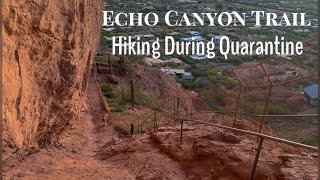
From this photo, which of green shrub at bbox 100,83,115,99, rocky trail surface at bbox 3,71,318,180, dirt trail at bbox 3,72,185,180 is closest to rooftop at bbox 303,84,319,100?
rocky trail surface at bbox 3,71,318,180

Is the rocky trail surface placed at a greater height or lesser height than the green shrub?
greater

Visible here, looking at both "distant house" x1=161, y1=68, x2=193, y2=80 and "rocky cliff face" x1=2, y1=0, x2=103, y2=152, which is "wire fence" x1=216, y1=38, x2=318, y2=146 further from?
"distant house" x1=161, y1=68, x2=193, y2=80

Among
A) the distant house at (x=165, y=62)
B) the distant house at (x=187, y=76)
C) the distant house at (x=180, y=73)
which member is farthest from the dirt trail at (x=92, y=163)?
the distant house at (x=165, y=62)

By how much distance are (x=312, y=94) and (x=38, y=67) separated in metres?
5.42

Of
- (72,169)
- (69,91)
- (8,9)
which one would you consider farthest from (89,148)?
(8,9)

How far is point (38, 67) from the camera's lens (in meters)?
7.30

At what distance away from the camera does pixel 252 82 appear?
12.3 meters

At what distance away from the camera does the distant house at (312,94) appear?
8289 millimetres

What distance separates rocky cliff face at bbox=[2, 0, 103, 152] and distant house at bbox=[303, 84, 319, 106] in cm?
517

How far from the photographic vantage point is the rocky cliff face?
5848mm

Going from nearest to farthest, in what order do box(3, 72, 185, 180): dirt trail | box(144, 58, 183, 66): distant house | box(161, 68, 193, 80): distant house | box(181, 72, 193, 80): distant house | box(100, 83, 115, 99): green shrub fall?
1. box(3, 72, 185, 180): dirt trail
2. box(100, 83, 115, 99): green shrub
3. box(181, 72, 193, 80): distant house
4. box(161, 68, 193, 80): distant house
5. box(144, 58, 183, 66): distant house

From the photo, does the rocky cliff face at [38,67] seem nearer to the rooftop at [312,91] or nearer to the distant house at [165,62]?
the rooftop at [312,91]

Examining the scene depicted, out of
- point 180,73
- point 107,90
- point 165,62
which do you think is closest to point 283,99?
point 107,90

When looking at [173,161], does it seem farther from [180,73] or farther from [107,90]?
[180,73]
